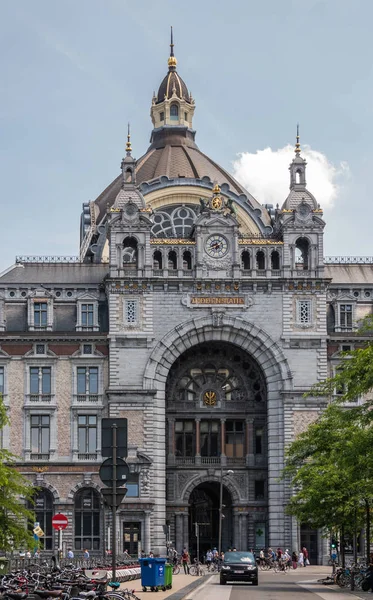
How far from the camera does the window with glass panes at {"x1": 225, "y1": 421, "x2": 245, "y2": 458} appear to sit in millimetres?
101812

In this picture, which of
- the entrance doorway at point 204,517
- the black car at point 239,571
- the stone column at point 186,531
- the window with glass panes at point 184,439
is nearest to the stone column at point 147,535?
the stone column at point 186,531

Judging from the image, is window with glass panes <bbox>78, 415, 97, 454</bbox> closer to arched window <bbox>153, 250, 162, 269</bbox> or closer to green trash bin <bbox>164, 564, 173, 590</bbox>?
arched window <bbox>153, 250, 162, 269</bbox>

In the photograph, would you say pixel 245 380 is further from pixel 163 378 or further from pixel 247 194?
pixel 247 194

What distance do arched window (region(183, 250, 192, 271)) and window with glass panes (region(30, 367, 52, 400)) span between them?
13.7m

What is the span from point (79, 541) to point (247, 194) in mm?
39170

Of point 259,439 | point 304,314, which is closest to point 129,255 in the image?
point 304,314

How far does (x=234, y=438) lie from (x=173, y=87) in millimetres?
43045

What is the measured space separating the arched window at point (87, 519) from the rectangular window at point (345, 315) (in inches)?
945

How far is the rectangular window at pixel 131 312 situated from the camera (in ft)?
322

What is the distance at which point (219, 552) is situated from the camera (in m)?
96.1

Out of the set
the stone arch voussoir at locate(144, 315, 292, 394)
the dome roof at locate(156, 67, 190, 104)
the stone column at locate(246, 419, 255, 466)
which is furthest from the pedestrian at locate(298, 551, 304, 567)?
the dome roof at locate(156, 67, 190, 104)

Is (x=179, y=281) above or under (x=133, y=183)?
under

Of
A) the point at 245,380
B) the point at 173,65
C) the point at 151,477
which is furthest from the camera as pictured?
the point at 173,65

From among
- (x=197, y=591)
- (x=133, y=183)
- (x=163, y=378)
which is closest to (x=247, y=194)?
(x=133, y=183)
